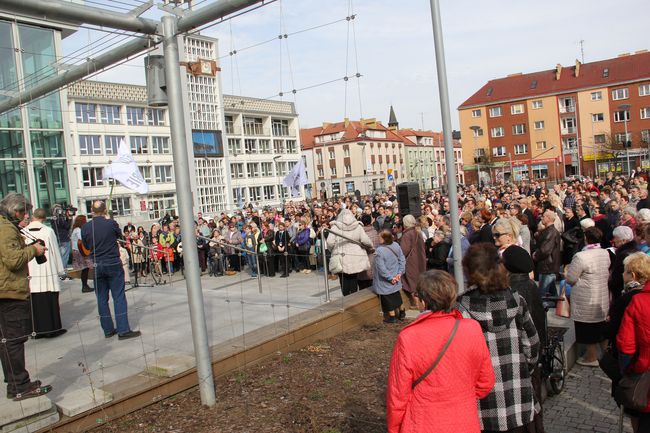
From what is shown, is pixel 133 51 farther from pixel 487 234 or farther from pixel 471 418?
pixel 487 234

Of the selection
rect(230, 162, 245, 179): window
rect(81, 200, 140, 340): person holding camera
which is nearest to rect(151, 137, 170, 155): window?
rect(230, 162, 245, 179): window

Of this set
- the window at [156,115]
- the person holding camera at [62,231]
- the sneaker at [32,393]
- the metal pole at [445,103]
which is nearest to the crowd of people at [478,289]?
the person holding camera at [62,231]

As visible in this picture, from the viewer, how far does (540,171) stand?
249ft

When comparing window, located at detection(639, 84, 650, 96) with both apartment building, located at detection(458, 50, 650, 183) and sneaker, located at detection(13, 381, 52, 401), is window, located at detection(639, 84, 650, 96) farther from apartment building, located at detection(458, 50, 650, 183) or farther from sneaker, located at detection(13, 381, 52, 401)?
sneaker, located at detection(13, 381, 52, 401)

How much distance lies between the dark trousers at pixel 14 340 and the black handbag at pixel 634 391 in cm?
491

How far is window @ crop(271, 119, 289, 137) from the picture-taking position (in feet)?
233

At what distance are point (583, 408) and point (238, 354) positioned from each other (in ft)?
12.4

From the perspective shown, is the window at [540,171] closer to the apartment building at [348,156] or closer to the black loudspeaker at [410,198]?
the apartment building at [348,156]

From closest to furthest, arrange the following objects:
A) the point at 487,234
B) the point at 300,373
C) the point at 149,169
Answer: the point at 300,373
the point at 487,234
the point at 149,169

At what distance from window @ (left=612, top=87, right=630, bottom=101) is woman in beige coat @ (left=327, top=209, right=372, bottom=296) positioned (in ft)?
238

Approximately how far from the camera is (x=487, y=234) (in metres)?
9.38

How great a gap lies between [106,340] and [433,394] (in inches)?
243

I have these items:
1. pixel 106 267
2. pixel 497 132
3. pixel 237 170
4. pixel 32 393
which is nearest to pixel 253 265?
pixel 106 267

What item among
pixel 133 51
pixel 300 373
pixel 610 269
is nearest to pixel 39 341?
pixel 300 373
